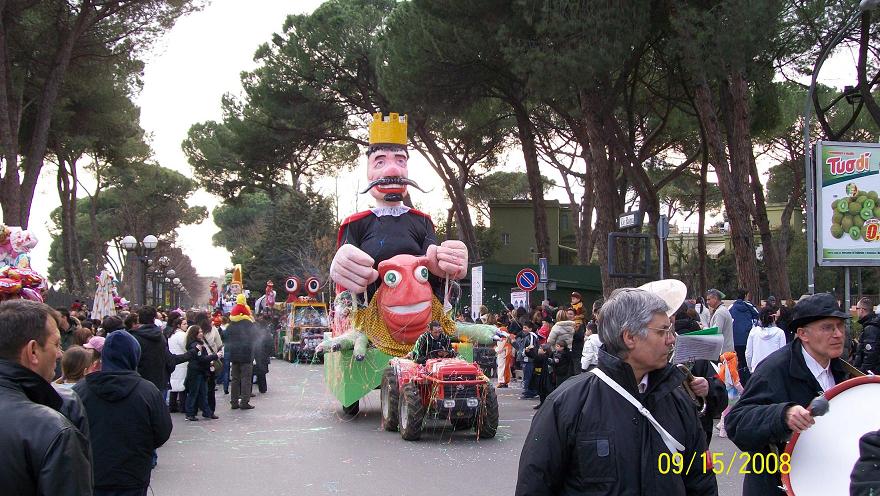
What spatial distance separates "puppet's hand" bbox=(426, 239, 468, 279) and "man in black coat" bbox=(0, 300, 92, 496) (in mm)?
10118

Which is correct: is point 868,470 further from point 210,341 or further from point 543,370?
point 210,341

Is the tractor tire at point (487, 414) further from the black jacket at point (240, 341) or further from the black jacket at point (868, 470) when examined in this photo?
the black jacket at point (868, 470)

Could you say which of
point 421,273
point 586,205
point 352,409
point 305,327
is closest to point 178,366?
point 352,409

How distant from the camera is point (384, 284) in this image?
13.1 m

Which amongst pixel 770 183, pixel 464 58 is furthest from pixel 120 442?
pixel 770 183

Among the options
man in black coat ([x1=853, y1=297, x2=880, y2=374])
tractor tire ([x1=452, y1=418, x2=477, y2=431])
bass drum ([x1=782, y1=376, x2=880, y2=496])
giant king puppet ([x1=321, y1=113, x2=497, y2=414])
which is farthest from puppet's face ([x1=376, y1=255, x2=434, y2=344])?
bass drum ([x1=782, y1=376, x2=880, y2=496])

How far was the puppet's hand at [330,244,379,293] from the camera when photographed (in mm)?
12820

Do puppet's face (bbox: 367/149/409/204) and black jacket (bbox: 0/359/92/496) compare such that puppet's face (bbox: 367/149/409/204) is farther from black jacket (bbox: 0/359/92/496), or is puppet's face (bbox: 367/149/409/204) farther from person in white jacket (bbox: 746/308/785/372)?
black jacket (bbox: 0/359/92/496)

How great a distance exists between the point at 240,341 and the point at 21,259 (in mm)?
5110

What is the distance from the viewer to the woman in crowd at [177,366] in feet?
45.1

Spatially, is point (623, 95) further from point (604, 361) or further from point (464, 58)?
point (604, 361)

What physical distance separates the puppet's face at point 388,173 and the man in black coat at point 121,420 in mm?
8896

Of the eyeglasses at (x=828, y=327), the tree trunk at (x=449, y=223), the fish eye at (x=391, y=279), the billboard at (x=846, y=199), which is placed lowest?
the eyeglasses at (x=828, y=327)
